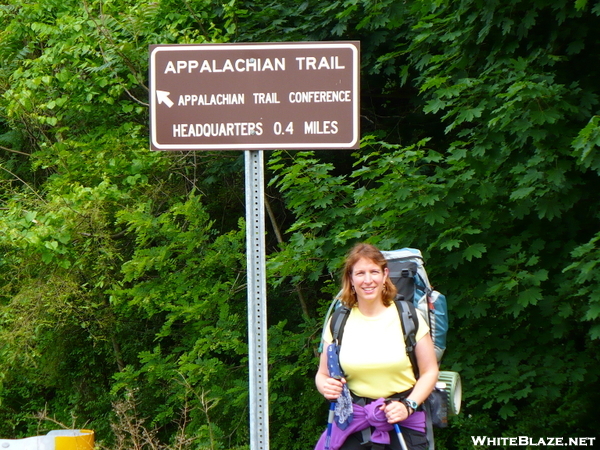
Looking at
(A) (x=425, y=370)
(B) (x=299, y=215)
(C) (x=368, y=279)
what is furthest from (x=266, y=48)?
(B) (x=299, y=215)

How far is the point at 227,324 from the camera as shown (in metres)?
7.96

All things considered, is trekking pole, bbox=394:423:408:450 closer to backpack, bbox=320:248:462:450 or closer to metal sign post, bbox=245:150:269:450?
backpack, bbox=320:248:462:450

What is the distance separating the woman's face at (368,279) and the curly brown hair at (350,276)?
26 mm

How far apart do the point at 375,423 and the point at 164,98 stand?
1.60 m

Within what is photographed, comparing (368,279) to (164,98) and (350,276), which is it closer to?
(350,276)

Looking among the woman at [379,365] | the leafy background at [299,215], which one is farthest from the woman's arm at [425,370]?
the leafy background at [299,215]

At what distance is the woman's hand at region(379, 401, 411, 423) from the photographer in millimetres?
3385

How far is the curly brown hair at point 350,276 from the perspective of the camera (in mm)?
3580

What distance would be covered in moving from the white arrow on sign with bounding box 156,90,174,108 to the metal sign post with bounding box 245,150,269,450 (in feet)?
1.28

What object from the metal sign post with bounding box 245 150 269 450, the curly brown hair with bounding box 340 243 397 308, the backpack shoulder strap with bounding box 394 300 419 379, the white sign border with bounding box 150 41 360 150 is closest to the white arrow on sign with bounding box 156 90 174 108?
the white sign border with bounding box 150 41 360 150

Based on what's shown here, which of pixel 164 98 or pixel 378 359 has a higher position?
pixel 164 98

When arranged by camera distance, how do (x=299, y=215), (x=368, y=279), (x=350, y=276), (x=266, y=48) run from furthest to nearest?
(x=299, y=215)
(x=350, y=276)
(x=368, y=279)
(x=266, y=48)

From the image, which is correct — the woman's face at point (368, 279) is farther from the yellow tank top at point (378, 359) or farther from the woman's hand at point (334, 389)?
the woman's hand at point (334, 389)

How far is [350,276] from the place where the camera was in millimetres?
3658
